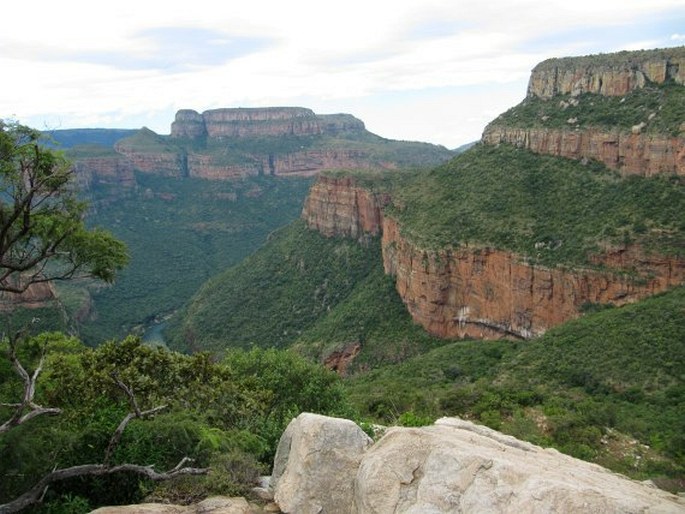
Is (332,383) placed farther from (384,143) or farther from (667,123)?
(384,143)

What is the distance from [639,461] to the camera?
27.5m

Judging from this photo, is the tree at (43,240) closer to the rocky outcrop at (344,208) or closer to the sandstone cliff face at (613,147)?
the sandstone cliff face at (613,147)

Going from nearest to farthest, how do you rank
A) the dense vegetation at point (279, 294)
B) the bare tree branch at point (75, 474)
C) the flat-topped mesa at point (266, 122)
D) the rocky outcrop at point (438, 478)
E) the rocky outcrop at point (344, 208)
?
the rocky outcrop at point (438, 478), the bare tree branch at point (75, 474), the dense vegetation at point (279, 294), the rocky outcrop at point (344, 208), the flat-topped mesa at point (266, 122)

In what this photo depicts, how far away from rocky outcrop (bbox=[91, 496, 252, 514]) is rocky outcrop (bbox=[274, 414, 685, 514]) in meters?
0.91

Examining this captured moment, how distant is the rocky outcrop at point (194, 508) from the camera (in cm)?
1270

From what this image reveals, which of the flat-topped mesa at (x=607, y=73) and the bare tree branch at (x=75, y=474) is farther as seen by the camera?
the flat-topped mesa at (x=607, y=73)

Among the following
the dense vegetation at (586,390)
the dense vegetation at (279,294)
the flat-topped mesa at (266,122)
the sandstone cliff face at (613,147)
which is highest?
the flat-topped mesa at (266,122)

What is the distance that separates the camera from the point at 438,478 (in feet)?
37.5

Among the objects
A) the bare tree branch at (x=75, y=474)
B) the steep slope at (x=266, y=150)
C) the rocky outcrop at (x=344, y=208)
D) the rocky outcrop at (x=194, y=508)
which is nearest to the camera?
the bare tree branch at (x=75, y=474)

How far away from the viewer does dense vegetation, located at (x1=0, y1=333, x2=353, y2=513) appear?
13.9 meters

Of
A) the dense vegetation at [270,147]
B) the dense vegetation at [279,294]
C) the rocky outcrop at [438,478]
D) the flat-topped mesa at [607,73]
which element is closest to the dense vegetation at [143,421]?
the rocky outcrop at [438,478]

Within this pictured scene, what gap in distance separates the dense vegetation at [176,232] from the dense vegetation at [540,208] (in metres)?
61.8

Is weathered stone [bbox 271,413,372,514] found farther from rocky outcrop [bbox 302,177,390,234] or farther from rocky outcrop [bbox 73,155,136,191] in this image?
rocky outcrop [bbox 73,155,136,191]

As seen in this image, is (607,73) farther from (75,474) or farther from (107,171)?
(107,171)
